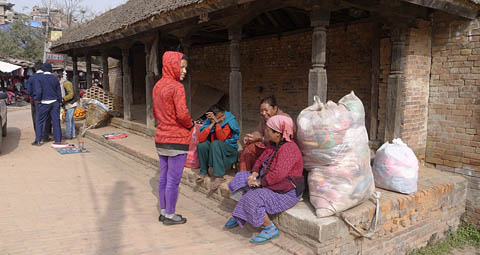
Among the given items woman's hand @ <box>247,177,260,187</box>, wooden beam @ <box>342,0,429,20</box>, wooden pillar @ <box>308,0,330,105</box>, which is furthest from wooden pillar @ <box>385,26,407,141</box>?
woman's hand @ <box>247,177,260,187</box>

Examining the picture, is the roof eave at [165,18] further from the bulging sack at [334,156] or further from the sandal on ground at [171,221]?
the sandal on ground at [171,221]

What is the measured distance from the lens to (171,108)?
3.49m

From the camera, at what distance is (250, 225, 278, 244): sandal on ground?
326 cm

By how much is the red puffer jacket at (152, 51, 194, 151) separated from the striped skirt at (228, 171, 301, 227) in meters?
0.90

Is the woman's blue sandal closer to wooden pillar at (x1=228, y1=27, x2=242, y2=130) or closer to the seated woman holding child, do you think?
the seated woman holding child

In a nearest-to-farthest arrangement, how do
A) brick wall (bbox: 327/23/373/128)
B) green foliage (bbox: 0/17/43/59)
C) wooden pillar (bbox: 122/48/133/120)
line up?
brick wall (bbox: 327/23/373/128)
wooden pillar (bbox: 122/48/133/120)
green foliage (bbox: 0/17/43/59)

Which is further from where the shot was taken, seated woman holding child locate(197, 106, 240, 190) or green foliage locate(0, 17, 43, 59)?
green foliage locate(0, 17, 43, 59)

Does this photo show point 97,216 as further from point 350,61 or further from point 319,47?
point 350,61

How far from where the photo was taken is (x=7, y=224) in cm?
362

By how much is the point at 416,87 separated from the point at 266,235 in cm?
391

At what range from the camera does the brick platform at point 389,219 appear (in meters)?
3.12

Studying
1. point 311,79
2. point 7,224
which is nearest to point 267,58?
point 311,79

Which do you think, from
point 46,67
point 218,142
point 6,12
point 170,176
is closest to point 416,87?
point 218,142

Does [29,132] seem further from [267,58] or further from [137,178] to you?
[267,58]
